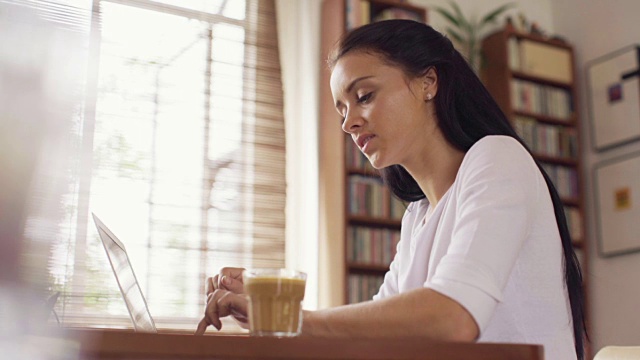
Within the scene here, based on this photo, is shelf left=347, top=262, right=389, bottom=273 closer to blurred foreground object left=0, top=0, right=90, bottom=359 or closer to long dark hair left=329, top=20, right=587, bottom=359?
long dark hair left=329, top=20, right=587, bottom=359

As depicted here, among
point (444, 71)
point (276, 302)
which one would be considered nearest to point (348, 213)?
point (444, 71)

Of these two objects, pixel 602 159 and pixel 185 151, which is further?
pixel 602 159

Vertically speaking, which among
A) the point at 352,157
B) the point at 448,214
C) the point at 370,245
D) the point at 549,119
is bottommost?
the point at 448,214

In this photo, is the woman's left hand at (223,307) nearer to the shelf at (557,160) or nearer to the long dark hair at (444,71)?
the long dark hair at (444,71)

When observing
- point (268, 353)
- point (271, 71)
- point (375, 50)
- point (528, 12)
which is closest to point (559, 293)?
point (375, 50)

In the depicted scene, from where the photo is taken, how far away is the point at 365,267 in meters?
3.94

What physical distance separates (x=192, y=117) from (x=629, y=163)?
2.37 metres

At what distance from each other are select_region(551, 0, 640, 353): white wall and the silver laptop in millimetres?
3622

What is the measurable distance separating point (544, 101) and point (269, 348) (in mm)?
4335

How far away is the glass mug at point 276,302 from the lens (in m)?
0.79

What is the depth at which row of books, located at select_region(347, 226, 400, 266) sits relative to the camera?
12.8 feet

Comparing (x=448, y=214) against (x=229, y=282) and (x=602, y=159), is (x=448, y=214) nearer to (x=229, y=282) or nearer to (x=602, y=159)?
(x=229, y=282)

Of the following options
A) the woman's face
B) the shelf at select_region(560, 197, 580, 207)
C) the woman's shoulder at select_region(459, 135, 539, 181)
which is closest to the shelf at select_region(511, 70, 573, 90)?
the shelf at select_region(560, 197, 580, 207)

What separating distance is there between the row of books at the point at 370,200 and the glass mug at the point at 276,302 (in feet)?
10.1
